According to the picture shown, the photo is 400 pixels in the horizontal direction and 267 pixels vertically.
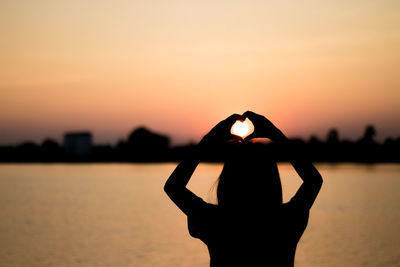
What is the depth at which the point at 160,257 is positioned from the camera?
50.0ft

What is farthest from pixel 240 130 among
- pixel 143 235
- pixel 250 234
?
pixel 143 235

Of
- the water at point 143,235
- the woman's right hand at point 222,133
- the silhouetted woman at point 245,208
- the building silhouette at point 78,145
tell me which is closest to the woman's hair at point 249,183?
the silhouetted woman at point 245,208

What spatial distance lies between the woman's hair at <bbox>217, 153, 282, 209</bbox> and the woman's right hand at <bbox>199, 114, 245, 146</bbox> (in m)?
0.12

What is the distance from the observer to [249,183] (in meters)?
2.94

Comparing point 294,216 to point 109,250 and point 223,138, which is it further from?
point 109,250

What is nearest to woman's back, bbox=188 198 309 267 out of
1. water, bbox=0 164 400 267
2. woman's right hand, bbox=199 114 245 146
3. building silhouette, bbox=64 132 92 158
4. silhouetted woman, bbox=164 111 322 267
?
silhouetted woman, bbox=164 111 322 267

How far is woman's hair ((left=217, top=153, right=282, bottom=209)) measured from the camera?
294 cm

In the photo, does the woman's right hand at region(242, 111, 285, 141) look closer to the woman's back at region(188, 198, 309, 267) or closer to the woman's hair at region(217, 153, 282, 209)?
the woman's hair at region(217, 153, 282, 209)

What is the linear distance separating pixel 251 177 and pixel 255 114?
0.35 metres

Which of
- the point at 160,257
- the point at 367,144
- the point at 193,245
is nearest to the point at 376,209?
the point at 193,245

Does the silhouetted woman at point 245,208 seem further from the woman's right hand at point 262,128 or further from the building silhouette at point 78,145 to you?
the building silhouette at point 78,145

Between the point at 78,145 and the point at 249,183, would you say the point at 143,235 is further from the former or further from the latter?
the point at 78,145

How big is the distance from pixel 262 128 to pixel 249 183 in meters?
0.32

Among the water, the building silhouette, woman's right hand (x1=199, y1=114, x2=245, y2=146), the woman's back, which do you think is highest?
woman's right hand (x1=199, y1=114, x2=245, y2=146)
